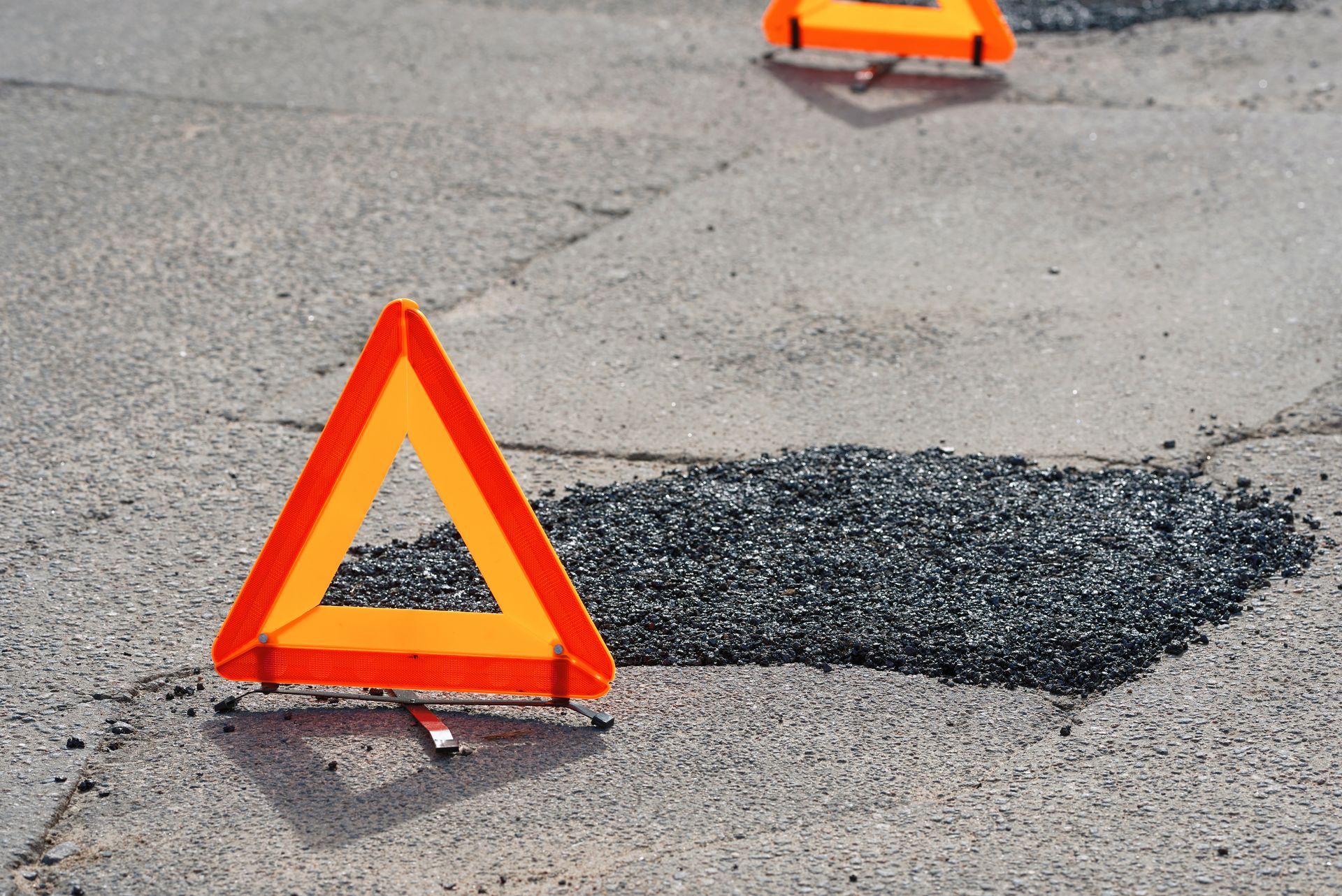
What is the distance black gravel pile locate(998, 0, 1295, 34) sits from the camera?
970 cm

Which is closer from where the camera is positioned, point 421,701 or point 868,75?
point 421,701

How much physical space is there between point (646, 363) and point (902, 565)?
1.87m

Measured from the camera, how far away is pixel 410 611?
407 centimetres

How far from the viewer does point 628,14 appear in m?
10.2

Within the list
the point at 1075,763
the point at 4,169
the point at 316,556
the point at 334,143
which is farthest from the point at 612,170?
the point at 1075,763

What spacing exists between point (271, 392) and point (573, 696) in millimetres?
2499

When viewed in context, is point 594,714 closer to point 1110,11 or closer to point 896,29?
point 896,29

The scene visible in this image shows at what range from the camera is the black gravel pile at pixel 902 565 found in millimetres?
4262

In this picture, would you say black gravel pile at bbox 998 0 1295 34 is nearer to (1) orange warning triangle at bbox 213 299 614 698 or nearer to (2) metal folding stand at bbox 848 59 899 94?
(2) metal folding stand at bbox 848 59 899 94

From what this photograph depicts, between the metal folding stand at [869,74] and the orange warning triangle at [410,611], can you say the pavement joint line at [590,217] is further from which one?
the orange warning triangle at [410,611]

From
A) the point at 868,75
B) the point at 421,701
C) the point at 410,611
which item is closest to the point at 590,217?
the point at 868,75

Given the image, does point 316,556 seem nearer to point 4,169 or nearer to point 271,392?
point 271,392

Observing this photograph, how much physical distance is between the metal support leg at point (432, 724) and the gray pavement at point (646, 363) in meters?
0.05

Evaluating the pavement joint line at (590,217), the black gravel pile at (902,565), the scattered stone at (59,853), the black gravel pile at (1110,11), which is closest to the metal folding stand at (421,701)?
the black gravel pile at (902,565)
